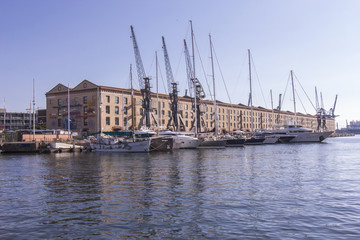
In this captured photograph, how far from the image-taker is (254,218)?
1366cm

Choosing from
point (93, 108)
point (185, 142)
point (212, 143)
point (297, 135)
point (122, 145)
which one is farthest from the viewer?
point (297, 135)

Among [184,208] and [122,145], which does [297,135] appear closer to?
[122,145]

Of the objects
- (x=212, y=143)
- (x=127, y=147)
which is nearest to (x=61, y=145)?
(x=127, y=147)

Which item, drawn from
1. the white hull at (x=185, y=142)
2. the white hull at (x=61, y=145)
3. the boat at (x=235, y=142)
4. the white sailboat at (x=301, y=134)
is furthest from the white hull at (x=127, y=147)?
the white sailboat at (x=301, y=134)

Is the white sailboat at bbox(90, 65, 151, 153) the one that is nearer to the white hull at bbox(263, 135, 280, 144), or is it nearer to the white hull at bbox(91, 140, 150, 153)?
the white hull at bbox(91, 140, 150, 153)

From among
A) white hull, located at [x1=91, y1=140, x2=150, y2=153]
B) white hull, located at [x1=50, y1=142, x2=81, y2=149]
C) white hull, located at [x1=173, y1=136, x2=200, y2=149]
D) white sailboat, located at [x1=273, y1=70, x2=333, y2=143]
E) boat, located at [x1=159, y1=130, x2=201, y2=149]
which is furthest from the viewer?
white sailboat, located at [x1=273, y1=70, x2=333, y2=143]

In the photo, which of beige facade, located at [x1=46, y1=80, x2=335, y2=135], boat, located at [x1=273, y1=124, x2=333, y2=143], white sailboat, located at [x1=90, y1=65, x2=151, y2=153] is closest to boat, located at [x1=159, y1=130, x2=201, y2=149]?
white sailboat, located at [x1=90, y1=65, x2=151, y2=153]

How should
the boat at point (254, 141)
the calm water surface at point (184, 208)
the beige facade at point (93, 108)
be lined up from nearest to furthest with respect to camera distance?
the calm water surface at point (184, 208)
the beige facade at point (93, 108)
the boat at point (254, 141)

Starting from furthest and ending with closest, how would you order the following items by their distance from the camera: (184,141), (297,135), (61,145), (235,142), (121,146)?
(297,135) < (235,142) < (184,141) < (61,145) < (121,146)

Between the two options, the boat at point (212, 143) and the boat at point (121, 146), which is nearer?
the boat at point (121, 146)

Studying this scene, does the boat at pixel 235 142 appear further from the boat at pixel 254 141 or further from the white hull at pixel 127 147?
the white hull at pixel 127 147

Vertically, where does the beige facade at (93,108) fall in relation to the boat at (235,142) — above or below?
above

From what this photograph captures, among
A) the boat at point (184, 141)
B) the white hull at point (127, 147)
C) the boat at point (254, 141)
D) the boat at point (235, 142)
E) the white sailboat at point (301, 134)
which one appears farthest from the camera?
the white sailboat at point (301, 134)

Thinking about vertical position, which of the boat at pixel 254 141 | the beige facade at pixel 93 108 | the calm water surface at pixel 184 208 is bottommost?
the calm water surface at pixel 184 208
